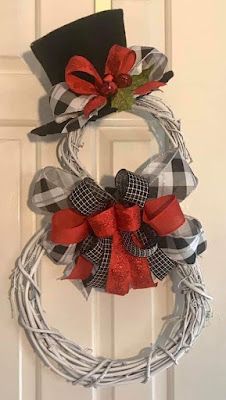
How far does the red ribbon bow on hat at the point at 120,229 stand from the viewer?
3.22 ft

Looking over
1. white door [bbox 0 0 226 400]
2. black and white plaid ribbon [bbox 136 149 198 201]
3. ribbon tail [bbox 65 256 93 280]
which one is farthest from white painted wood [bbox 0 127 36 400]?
black and white plaid ribbon [bbox 136 149 198 201]

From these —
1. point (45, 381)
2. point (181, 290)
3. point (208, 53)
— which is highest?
point (208, 53)

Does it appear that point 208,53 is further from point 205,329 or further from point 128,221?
point 205,329

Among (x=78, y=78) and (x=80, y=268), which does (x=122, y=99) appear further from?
(x=80, y=268)

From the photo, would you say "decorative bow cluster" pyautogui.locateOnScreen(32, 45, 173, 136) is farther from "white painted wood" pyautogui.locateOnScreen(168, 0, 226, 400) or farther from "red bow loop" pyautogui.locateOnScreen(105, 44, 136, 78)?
"white painted wood" pyautogui.locateOnScreen(168, 0, 226, 400)

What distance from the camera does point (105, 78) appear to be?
1007mm

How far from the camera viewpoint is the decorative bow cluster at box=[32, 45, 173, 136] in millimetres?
999

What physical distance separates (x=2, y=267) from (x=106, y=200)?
0.22 metres

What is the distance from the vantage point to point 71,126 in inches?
40.1

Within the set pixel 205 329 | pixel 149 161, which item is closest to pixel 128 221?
pixel 149 161

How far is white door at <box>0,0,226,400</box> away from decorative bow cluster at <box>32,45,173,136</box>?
8 cm

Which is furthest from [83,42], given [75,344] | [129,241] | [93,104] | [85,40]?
→ [75,344]

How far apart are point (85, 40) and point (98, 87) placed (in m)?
0.08

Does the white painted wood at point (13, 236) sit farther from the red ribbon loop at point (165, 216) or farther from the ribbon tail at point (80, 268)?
the red ribbon loop at point (165, 216)
